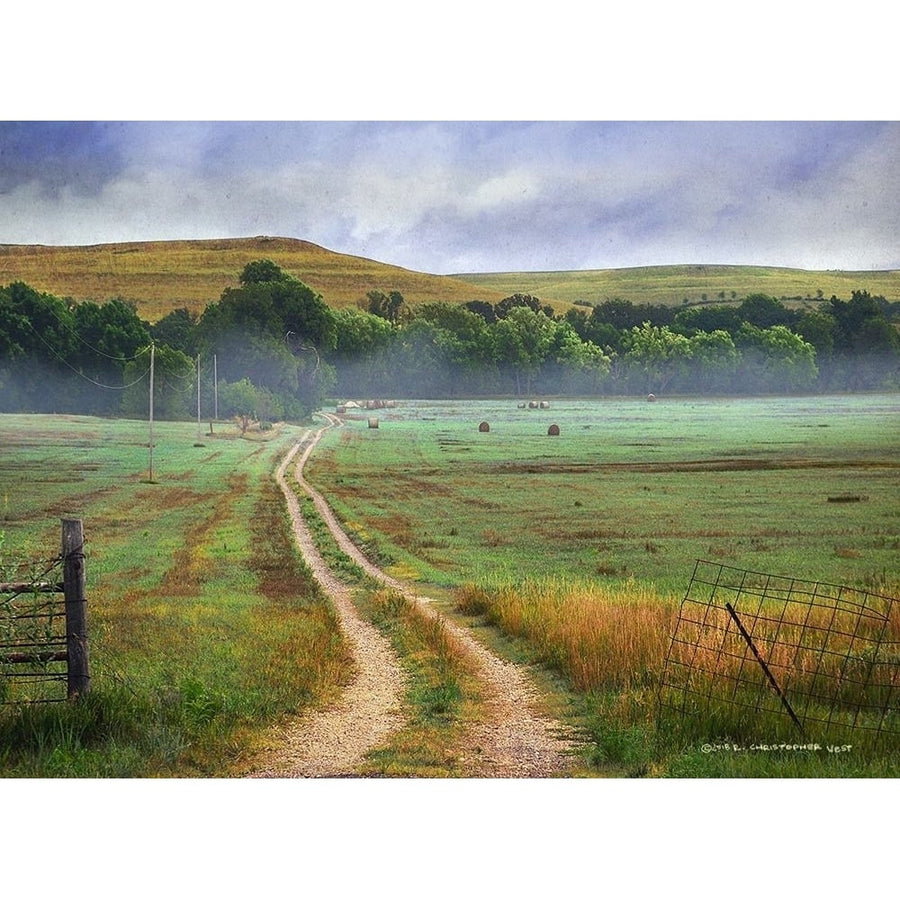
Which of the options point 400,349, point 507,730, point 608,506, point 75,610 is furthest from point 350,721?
point 400,349

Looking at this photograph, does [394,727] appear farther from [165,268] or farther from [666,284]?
[666,284]

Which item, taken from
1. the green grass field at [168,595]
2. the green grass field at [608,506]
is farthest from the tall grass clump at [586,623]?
the green grass field at [168,595]

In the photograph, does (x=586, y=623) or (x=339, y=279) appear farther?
(x=339, y=279)

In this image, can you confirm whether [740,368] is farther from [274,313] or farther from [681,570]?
[274,313]

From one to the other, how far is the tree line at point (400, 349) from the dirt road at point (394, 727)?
6.96ft

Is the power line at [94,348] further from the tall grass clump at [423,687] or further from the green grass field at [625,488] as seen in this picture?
the tall grass clump at [423,687]

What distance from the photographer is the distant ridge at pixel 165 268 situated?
8.45 meters

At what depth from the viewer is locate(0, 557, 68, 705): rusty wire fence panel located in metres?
6.77

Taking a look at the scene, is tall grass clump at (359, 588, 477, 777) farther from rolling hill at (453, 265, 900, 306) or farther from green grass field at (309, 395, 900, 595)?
rolling hill at (453, 265, 900, 306)

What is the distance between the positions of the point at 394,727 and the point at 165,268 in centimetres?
381

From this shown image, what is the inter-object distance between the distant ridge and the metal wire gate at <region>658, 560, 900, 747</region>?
3.58 meters

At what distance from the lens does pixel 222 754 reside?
686cm

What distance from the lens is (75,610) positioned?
683 centimetres

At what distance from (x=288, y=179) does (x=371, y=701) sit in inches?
151
